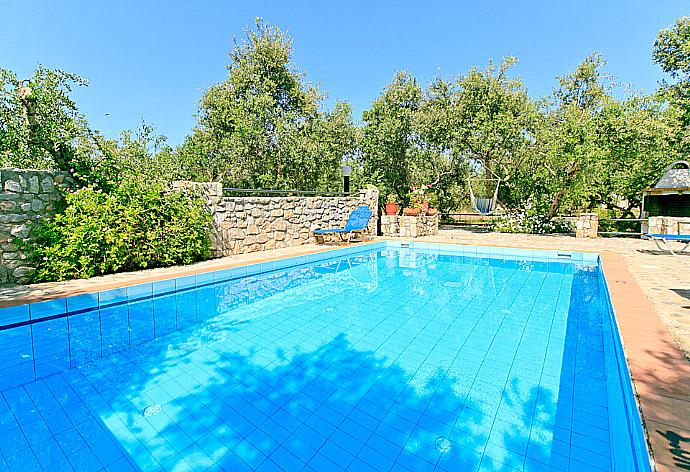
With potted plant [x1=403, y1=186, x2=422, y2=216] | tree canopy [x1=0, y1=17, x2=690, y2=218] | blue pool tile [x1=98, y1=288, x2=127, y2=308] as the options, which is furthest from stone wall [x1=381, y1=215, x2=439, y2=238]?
blue pool tile [x1=98, y1=288, x2=127, y2=308]

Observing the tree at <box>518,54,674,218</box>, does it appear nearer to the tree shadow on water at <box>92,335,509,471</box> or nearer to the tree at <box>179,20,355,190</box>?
the tree at <box>179,20,355,190</box>

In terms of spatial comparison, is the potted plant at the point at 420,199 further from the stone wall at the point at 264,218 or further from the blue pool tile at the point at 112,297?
the blue pool tile at the point at 112,297

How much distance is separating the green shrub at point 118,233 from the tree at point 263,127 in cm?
489

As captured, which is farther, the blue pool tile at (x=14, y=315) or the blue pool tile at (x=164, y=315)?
the blue pool tile at (x=164, y=315)

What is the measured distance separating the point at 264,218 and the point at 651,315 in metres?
7.36

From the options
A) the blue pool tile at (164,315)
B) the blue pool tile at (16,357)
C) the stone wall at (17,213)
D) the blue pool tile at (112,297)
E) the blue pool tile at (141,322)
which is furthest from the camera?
the stone wall at (17,213)

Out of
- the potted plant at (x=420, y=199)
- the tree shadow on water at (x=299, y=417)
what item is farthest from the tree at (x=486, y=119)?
the tree shadow on water at (x=299, y=417)

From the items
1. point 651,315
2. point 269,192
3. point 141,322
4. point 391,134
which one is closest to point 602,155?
point 391,134

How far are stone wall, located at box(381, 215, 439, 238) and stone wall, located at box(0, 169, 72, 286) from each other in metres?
9.03

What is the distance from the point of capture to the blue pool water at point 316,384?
1.95 meters

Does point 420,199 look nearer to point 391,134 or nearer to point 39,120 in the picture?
point 391,134

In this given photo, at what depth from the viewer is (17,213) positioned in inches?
207

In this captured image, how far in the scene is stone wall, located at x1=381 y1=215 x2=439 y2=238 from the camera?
11.5 meters

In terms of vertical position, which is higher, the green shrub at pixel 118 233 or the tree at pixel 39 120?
the tree at pixel 39 120
